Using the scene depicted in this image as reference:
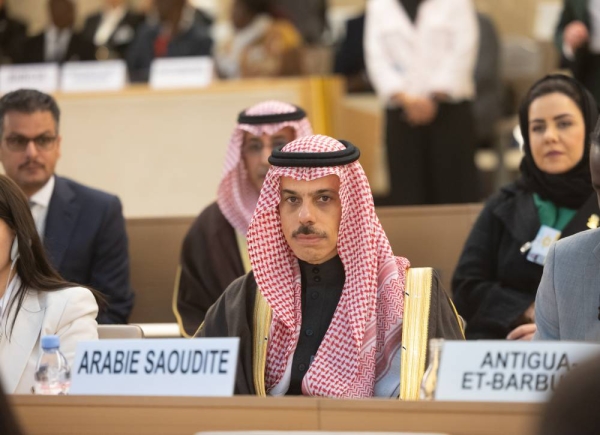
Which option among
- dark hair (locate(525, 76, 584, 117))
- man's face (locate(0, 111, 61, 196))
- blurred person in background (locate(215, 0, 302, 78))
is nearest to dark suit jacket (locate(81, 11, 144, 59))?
blurred person in background (locate(215, 0, 302, 78))

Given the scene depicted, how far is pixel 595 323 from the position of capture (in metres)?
3.16

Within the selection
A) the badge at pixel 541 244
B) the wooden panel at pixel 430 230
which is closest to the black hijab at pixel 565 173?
the badge at pixel 541 244

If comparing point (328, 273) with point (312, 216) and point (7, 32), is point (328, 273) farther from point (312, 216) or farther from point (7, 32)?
point (7, 32)

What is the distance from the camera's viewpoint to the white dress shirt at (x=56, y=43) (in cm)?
959

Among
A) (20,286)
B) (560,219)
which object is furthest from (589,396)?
(560,219)

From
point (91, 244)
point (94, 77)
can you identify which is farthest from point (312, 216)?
point (94, 77)

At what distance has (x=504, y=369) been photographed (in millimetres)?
2568

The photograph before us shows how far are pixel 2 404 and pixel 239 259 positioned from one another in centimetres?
333

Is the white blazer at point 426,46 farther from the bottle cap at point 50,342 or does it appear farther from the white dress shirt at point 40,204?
the bottle cap at point 50,342

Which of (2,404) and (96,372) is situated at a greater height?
(2,404)

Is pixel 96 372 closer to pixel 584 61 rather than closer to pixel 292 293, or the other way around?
pixel 292 293

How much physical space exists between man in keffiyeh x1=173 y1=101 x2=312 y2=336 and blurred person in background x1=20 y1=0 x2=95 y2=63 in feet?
14.8

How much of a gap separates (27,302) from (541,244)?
2029mm

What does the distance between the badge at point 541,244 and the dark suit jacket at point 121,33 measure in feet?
18.9
